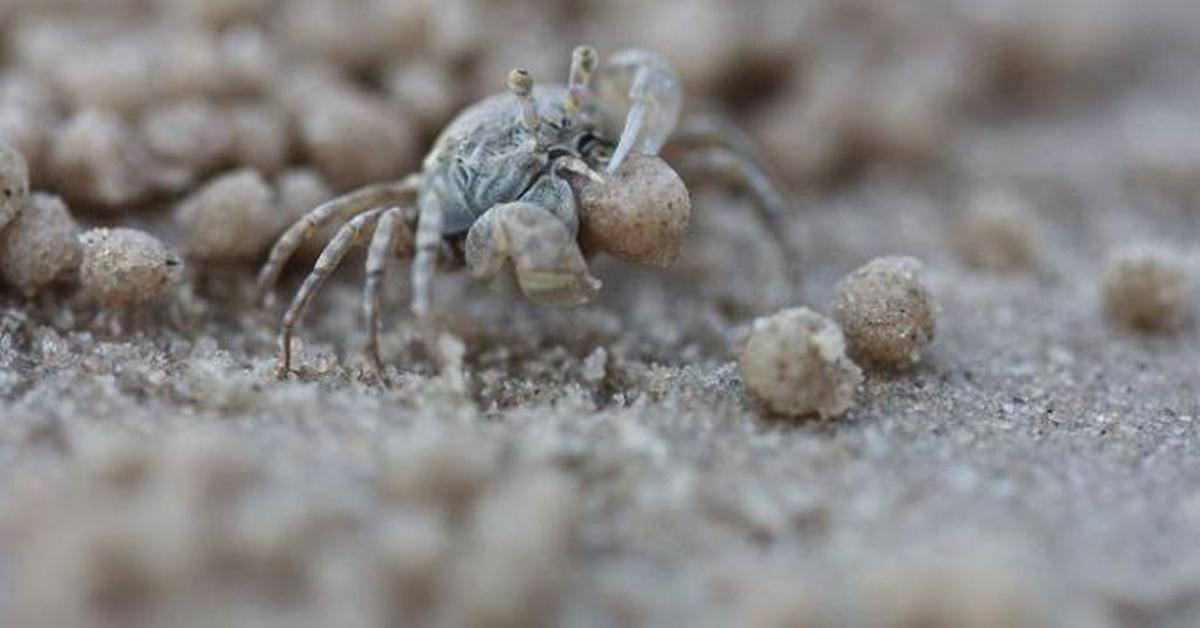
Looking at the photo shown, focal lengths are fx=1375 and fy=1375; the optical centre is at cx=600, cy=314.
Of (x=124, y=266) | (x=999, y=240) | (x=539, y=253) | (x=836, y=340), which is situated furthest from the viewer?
(x=999, y=240)

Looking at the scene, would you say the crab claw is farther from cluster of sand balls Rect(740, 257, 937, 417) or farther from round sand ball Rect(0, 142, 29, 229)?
round sand ball Rect(0, 142, 29, 229)

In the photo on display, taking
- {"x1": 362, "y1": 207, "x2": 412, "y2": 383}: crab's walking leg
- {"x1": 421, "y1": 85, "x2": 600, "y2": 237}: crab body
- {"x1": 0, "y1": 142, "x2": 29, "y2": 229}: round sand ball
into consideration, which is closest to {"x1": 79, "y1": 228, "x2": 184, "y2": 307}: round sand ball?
{"x1": 0, "y1": 142, "x2": 29, "y2": 229}: round sand ball

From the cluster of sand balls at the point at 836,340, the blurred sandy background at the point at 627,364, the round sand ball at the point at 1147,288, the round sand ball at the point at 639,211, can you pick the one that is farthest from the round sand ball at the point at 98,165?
the round sand ball at the point at 1147,288

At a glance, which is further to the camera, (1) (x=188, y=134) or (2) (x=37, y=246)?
(1) (x=188, y=134)

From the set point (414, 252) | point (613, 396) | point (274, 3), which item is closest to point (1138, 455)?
point (613, 396)

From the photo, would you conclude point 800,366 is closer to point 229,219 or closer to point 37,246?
point 229,219

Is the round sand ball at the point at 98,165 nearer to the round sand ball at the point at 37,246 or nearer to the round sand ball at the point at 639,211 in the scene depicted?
the round sand ball at the point at 37,246

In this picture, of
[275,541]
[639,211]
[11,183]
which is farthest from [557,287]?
[11,183]
